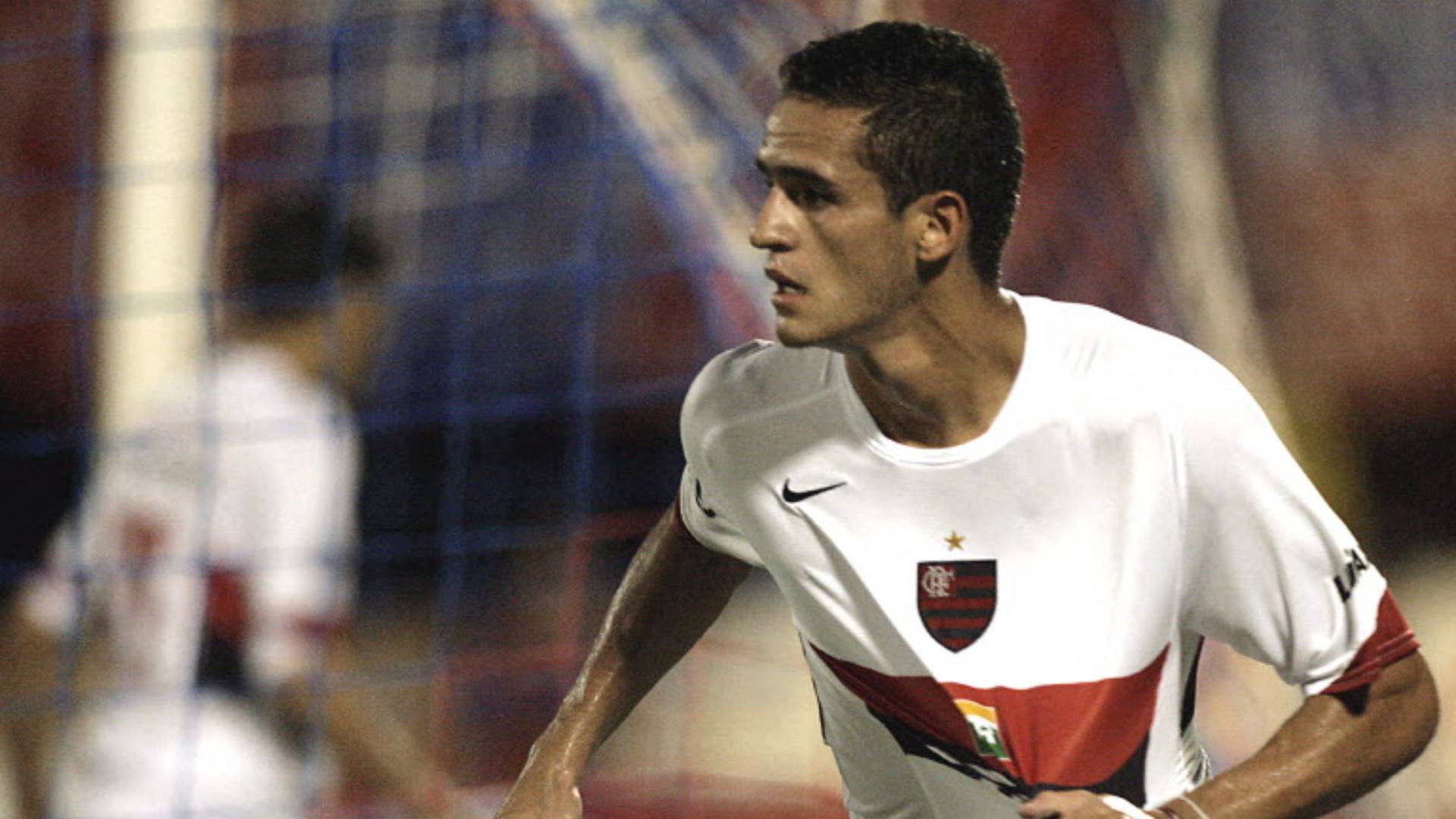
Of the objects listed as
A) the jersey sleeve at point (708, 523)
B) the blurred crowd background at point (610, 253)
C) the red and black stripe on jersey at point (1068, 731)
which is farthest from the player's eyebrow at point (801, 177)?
the blurred crowd background at point (610, 253)

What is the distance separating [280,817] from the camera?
3.78m

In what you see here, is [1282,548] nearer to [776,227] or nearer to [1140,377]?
[1140,377]

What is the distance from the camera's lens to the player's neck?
6.69 ft

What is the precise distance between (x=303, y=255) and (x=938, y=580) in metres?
2.20

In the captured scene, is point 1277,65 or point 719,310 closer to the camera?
point 719,310

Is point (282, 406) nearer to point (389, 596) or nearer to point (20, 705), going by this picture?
point (20, 705)

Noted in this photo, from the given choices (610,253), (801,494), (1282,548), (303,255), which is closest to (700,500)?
(801,494)

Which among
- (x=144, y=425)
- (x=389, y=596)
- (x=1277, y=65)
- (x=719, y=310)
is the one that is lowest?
(x=389, y=596)

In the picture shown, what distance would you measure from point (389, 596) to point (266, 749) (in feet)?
4.94

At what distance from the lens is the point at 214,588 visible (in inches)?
150

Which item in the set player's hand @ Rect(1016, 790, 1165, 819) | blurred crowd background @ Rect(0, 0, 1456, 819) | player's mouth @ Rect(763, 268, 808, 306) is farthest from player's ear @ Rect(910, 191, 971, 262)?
blurred crowd background @ Rect(0, 0, 1456, 819)

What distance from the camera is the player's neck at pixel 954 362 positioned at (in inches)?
80.3

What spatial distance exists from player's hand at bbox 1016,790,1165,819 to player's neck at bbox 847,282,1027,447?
0.40 meters

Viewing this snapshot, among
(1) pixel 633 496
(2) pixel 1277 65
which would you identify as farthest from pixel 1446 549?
(1) pixel 633 496
